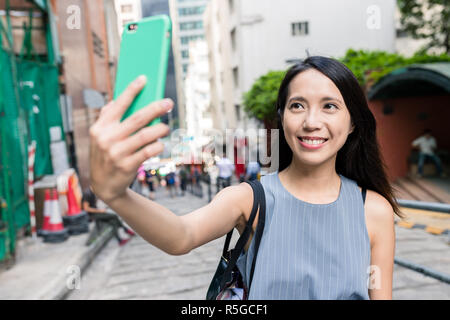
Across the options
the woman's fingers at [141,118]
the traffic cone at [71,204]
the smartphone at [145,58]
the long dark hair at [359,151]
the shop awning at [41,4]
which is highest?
the shop awning at [41,4]

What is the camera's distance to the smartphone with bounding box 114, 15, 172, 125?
34.8 inches

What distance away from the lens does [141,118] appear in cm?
83

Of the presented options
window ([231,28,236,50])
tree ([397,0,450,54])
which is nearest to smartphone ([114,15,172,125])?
tree ([397,0,450,54])

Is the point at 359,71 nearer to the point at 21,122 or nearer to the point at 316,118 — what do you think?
the point at 21,122

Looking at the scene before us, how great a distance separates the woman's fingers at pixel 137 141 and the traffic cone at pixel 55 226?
7.30 meters

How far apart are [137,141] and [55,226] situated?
24.6 ft

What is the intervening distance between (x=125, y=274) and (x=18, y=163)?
3435 millimetres

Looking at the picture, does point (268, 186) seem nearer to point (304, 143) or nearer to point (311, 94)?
point (304, 143)

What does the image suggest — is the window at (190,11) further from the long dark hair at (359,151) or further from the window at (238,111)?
the long dark hair at (359,151)

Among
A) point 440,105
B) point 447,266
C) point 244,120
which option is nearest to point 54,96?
point 447,266

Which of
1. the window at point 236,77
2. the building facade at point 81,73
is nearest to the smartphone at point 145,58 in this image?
the building facade at point 81,73

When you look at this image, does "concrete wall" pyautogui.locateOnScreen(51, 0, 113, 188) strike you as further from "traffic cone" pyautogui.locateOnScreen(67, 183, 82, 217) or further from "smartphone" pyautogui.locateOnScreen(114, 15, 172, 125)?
"smartphone" pyautogui.locateOnScreen(114, 15, 172, 125)

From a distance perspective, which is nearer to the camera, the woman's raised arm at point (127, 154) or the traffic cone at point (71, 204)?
the woman's raised arm at point (127, 154)

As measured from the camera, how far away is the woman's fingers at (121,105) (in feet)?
2.78
